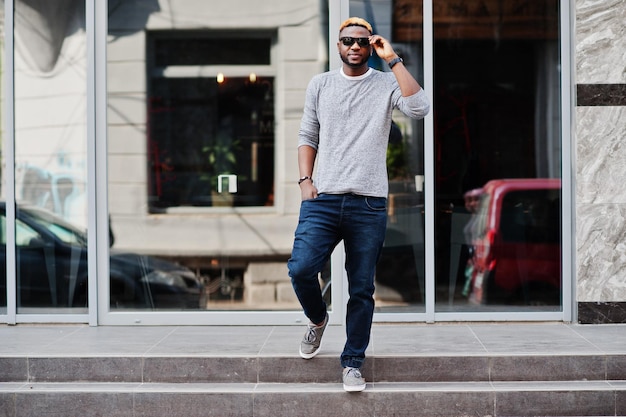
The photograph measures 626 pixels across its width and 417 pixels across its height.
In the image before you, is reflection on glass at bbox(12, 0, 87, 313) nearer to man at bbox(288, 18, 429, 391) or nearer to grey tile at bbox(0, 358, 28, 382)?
grey tile at bbox(0, 358, 28, 382)

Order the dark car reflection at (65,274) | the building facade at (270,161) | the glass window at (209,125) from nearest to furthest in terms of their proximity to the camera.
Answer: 1. the building facade at (270,161)
2. the dark car reflection at (65,274)
3. the glass window at (209,125)

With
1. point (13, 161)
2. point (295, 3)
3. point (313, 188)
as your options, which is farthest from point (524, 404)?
point (13, 161)

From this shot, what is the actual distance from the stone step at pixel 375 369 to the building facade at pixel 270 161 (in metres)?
1.14

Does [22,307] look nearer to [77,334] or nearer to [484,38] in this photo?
[77,334]

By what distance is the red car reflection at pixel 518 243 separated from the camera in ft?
21.2

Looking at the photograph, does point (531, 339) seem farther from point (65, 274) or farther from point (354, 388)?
point (65, 274)

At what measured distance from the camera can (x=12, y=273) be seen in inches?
252

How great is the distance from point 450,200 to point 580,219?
102 centimetres

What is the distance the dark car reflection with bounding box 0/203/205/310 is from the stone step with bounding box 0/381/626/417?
162 cm

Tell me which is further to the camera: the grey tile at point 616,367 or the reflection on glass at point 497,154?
the reflection on glass at point 497,154

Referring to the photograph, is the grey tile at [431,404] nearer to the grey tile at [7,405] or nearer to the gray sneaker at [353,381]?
the gray sneaker at [353,381]

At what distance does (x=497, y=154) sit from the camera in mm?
6586

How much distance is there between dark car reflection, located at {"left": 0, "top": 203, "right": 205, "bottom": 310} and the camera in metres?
6.51

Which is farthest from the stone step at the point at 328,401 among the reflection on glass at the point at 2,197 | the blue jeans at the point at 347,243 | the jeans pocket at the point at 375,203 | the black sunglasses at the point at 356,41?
the black sunglasses at the point at 356,41
